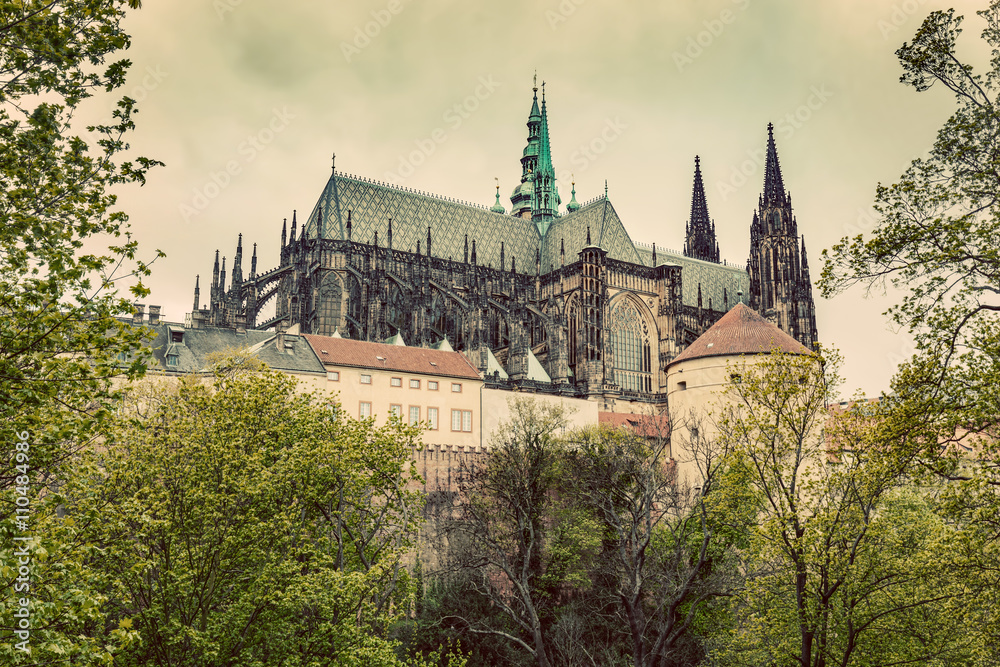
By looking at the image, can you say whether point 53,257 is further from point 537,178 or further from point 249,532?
point 537,178

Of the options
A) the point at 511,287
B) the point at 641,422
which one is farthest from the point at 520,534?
the point at 511,287

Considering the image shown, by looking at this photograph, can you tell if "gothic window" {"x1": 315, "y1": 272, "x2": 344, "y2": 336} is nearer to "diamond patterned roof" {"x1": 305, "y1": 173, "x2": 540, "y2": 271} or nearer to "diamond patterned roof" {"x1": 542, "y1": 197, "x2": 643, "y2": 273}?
"diamond patterned roof" {"x1": 305, "y1": 173, "x2": 540, "y2": 271}

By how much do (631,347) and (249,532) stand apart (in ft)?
194

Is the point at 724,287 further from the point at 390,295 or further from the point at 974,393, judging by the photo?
the point at 974,393

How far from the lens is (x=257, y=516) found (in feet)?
79.9

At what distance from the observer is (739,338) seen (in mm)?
51750

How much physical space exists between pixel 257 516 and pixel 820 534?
1532cm

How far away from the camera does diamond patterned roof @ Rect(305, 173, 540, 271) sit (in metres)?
70.6

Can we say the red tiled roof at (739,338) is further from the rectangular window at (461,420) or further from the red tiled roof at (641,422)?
the rectangular window at (461,420)

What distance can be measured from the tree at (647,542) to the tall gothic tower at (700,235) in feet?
218

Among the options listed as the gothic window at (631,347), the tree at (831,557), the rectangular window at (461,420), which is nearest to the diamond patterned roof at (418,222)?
the gothic window at (631,347)

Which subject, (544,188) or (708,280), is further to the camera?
(544,188)

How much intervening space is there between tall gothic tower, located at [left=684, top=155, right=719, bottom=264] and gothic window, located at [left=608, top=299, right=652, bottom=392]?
1361 inches

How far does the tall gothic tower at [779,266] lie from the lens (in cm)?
8906
